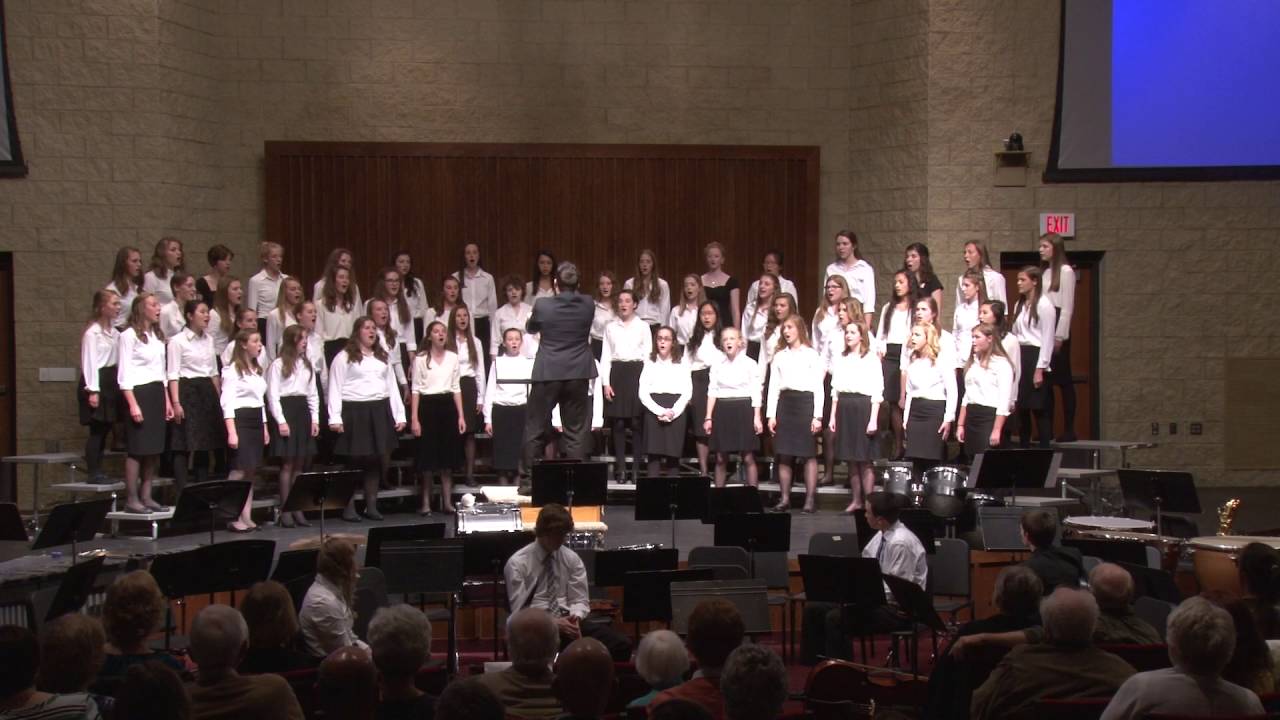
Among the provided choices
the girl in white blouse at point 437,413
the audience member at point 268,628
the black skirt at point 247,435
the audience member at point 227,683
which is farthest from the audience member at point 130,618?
the girl in white blouse at point 437,413

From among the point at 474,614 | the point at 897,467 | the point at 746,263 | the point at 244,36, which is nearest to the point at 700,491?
the point at 474,614

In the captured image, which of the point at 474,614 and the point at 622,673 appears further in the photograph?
the point at 474,614

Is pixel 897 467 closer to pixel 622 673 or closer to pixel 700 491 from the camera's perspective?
pixel 700 491

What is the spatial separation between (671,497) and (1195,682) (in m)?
4.74

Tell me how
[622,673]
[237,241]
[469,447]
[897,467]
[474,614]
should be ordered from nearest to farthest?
[622,673] < [474,614] < [897,467] < [469,447] < [237,241]

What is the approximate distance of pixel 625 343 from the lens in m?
12.1

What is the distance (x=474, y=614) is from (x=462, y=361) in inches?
144

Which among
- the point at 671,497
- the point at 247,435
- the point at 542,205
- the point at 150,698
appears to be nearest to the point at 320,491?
the point at 671,497

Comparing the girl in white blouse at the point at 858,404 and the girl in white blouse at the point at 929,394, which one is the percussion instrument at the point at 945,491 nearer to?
the girl in white blouse at the point at 929,394

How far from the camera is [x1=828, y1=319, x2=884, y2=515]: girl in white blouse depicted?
1129 centimetres

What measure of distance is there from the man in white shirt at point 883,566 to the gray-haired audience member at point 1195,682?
3.22 metres

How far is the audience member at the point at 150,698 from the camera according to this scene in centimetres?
384

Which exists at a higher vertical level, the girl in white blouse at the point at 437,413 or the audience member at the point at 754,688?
the girl in white blouse at the point at 437,413

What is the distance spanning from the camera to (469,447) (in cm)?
1194
